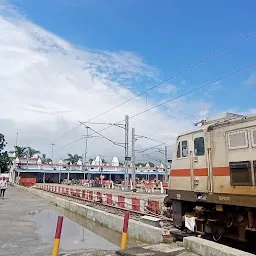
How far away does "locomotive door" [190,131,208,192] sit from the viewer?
859cm

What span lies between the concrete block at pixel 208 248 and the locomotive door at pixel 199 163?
6.12ft

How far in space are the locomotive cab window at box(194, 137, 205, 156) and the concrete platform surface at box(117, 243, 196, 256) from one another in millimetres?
2623

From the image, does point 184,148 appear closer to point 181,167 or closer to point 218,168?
point 181,167

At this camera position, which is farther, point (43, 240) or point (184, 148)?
point (43, 240)

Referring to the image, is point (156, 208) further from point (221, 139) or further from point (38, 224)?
point (221, 139)

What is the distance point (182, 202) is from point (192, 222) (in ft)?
2.95

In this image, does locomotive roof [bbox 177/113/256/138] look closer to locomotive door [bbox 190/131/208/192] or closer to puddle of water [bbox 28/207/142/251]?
locomotive door [bbox 190/131/208/192]

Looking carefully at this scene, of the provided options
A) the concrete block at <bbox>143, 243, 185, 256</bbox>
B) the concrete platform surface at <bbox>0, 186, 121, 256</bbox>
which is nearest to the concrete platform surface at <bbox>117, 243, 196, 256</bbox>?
the concrete block at <bbox>143, 243, 185, 256</bbox>

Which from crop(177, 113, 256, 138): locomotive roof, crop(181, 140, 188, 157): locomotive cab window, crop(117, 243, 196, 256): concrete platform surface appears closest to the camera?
crop(117, 243, 196, 256): concrete platform surface

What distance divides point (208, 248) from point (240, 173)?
210cm

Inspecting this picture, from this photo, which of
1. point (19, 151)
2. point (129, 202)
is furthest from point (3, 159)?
point (129, 202)

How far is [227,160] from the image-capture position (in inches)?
312

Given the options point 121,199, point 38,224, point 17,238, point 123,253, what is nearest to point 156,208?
point 121,199

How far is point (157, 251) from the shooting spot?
23.8ft
